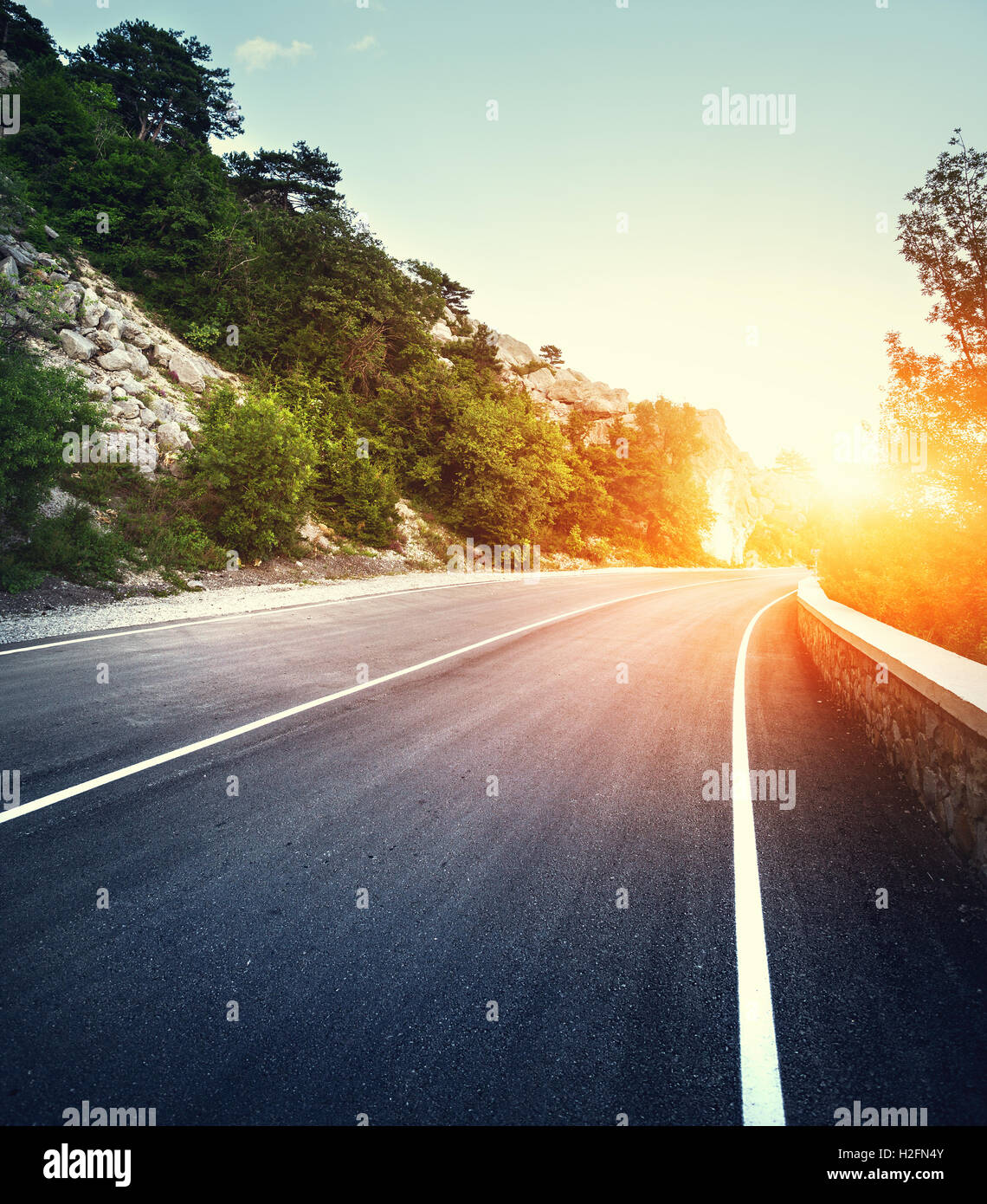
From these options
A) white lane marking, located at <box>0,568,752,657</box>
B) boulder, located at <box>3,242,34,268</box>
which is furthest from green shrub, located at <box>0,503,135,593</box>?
boulder, located at <box>3,242,34,268</box>

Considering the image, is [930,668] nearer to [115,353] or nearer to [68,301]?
[115,353]

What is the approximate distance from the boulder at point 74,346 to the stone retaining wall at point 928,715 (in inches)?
798

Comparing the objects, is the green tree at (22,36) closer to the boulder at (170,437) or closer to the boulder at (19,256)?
the boulder at (19,256)

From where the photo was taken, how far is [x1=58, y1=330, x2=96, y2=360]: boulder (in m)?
15.5

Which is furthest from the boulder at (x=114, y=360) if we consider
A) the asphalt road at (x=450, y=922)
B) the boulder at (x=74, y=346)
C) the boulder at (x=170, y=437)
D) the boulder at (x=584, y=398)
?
the boulder at (x=584, y=398)

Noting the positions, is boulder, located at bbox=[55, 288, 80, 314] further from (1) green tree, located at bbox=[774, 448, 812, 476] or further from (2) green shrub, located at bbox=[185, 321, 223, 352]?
(1) green tree, located at bbox=[774, 448, 812, 476]

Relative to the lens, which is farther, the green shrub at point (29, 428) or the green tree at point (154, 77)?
the green tree at point (154, 77)

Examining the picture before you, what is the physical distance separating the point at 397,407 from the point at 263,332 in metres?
6.47

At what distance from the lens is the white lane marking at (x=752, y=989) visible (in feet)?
5.60

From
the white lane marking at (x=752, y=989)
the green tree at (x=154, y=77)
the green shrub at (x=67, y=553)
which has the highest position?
the green tree at (x=154, y=77)

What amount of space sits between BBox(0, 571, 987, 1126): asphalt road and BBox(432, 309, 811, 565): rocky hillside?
110 feet

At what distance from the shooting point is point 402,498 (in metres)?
26.3
